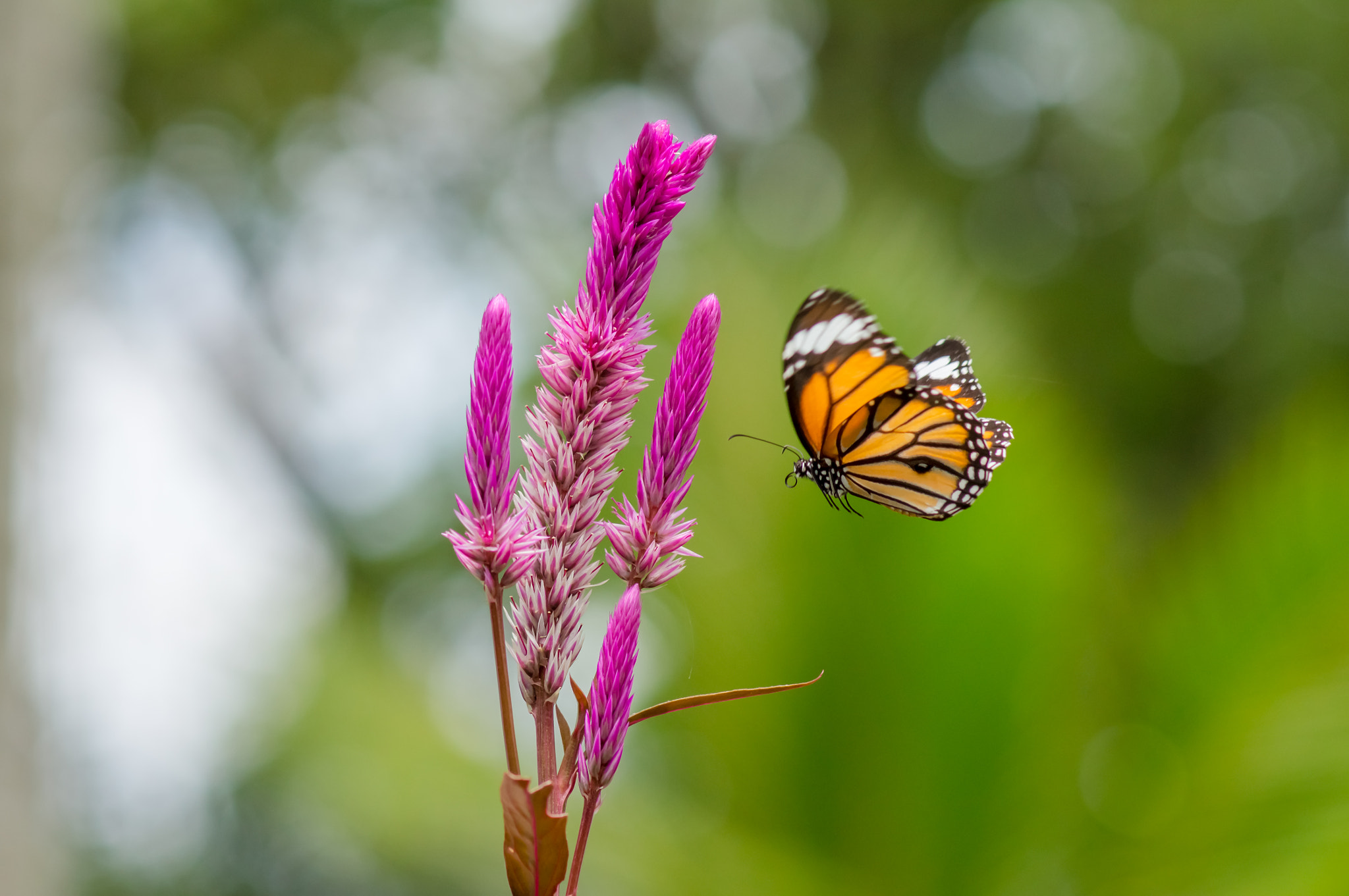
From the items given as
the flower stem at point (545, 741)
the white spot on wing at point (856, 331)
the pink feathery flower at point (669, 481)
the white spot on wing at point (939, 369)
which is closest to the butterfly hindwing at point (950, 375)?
the white spot on wing at point (939, 369)

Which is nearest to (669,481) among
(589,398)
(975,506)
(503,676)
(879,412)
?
(589,398)

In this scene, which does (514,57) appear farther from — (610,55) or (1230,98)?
(1230,98)

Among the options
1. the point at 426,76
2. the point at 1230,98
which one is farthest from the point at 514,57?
the point at 1230,98

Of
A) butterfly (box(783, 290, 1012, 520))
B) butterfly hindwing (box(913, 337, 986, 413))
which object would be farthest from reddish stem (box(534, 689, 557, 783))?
butterfly hindwing (box(913, 337, 986, 413))

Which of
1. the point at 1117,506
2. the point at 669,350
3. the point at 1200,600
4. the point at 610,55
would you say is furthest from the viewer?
the point at 610,55

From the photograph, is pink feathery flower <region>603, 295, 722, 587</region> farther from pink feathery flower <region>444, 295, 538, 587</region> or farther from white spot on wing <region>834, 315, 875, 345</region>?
white spot on wing <region>834, 315, 875, 345</region>
